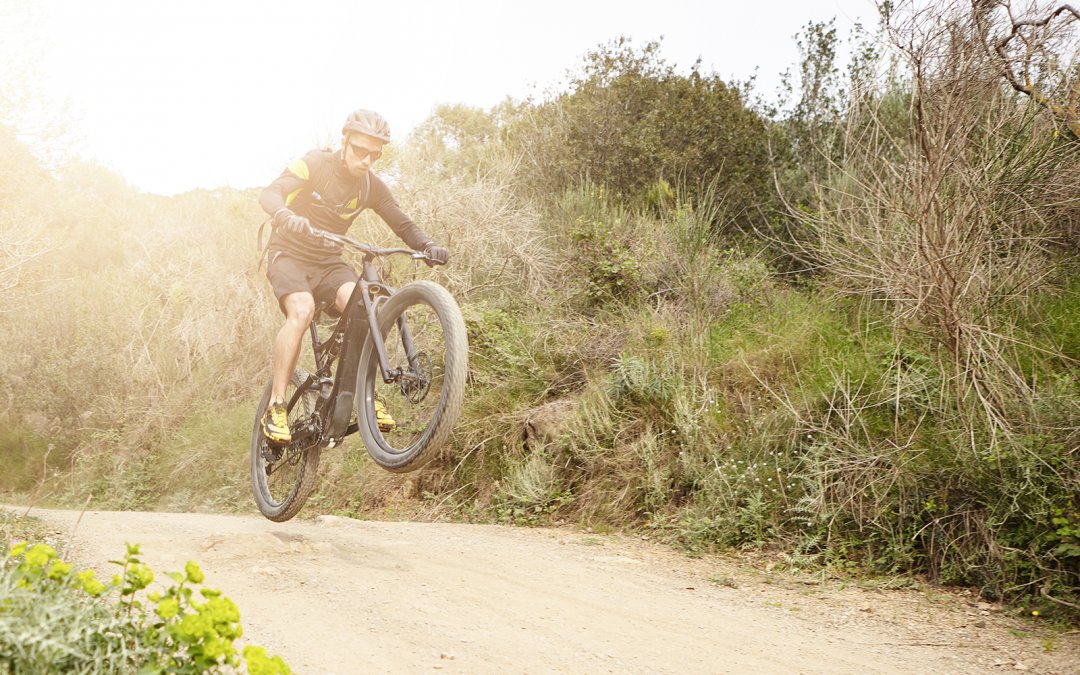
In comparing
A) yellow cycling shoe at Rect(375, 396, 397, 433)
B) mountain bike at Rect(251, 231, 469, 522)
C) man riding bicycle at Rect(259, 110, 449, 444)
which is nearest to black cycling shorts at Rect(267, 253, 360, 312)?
man riding bicycle at Rect(259, 110, 449, 444)

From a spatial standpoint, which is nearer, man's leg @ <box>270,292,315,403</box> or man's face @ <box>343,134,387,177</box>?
man's face @ <box>343,134,387,177</box>

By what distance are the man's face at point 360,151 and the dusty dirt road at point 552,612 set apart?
101 inches

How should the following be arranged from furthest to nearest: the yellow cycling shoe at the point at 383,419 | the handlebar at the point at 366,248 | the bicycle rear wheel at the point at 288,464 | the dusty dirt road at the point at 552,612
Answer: the bicycle rear wheel at the point at 288,464, the yellow cycling shoe at the point at 383,419, the handlebar at the point at 366,248, the dusty dirt road at the point at 552,612

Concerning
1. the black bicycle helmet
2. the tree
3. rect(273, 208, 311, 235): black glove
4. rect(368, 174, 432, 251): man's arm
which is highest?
the tree

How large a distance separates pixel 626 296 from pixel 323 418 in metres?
5.31

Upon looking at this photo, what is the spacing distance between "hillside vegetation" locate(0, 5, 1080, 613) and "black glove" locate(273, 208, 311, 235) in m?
2.98

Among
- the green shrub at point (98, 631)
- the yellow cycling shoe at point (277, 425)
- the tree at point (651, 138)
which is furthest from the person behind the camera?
the tree at point (651, 138)

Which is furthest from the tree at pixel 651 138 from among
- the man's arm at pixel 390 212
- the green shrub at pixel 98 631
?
the green shrub at pixel 98 631

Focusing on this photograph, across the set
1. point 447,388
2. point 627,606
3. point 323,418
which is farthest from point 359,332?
point 627,606

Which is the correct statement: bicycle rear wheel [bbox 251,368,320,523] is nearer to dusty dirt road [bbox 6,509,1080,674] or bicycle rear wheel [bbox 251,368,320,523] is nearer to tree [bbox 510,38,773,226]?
dusty dirt road [bbox 6,509,1080,674]

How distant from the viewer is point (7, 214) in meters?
17.2

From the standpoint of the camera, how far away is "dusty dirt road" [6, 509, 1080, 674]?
4.03 meters

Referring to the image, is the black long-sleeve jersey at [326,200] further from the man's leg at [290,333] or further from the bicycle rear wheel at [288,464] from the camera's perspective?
the bicycle rear wheel at [288,464]

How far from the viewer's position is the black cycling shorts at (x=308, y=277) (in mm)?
5914
